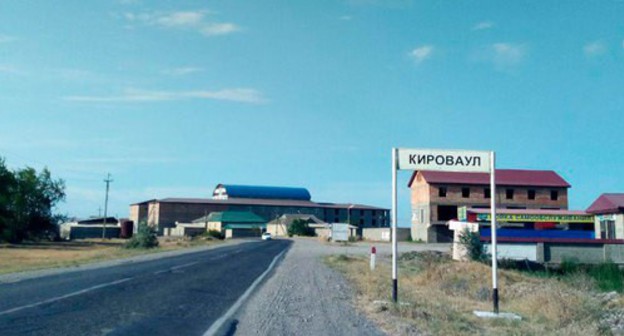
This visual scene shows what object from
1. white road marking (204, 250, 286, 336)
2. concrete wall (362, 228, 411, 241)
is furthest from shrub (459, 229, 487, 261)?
concrete wall (362, 228, 411, 241)

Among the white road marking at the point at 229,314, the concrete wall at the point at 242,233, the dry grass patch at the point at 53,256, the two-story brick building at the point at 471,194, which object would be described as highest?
the two-story brick building at the point at 471,194

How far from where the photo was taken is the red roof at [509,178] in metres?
79.8

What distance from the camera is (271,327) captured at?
11086mm

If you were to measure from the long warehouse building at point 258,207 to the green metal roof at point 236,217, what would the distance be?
25.9 feet

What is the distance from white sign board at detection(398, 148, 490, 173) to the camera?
13930 mm

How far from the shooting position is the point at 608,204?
144ft

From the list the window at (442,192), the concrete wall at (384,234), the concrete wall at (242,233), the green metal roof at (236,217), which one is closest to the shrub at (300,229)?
the concrete wall at (242,233)

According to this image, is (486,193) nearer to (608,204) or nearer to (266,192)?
(608,204)

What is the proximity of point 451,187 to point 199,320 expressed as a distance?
71.2 metres

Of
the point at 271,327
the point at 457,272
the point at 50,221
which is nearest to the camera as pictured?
the point at 271,327

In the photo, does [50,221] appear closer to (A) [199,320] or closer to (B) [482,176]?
(B) [482,176]

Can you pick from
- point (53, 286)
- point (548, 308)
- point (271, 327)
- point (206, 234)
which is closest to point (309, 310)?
point (271, 327)

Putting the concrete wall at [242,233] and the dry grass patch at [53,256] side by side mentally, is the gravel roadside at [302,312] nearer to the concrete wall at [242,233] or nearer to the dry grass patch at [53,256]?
the dry grass patch at [53,256]

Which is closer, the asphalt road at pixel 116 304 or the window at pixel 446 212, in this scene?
the asphalt road at pixel 116 304
